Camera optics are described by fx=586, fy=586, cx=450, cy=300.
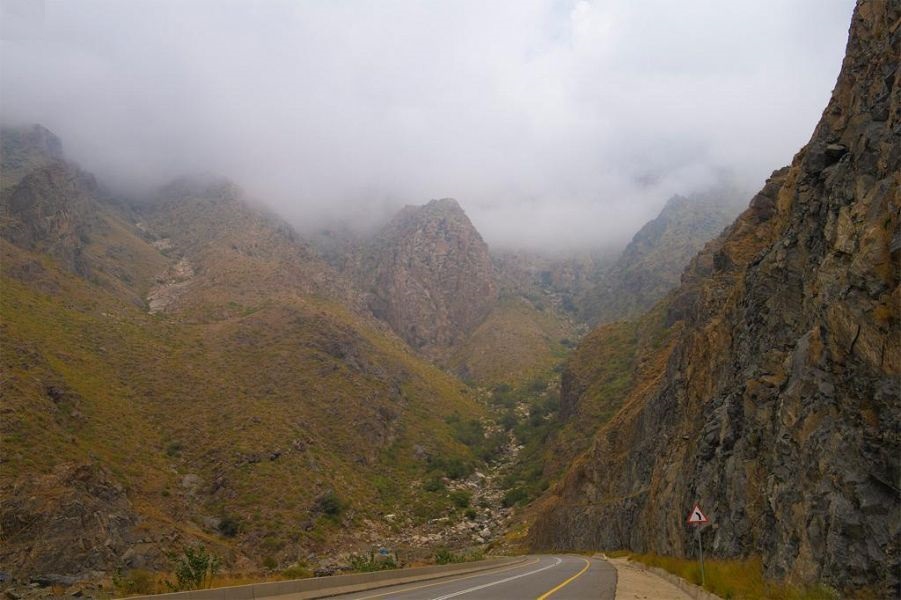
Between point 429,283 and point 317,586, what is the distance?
6436 inches

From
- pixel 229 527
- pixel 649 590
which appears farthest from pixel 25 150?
pixel 649 590

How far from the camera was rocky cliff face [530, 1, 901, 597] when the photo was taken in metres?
11.0

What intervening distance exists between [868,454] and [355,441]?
249ft

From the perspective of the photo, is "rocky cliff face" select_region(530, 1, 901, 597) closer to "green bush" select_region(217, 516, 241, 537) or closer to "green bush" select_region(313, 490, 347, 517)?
"green bush" select_region(313, 490, 347, 517)

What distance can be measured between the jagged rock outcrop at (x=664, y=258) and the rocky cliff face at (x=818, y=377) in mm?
120688

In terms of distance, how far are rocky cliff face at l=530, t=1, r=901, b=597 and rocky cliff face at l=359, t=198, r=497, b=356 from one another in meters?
135

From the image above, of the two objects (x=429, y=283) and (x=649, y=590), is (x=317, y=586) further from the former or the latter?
(x=429, y=283)

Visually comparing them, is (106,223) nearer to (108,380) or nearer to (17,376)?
(108,380)

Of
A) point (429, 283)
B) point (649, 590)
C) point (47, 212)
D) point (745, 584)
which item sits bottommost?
point (649, 590)

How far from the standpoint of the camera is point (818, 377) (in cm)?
1383

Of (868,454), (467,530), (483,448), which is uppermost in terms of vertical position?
(868,454)

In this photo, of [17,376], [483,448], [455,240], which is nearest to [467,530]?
[483,448]

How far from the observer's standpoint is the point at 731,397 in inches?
922

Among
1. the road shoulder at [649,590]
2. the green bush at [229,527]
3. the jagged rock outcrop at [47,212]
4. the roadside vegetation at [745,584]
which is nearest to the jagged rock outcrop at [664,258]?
the green bush at [229,527]
